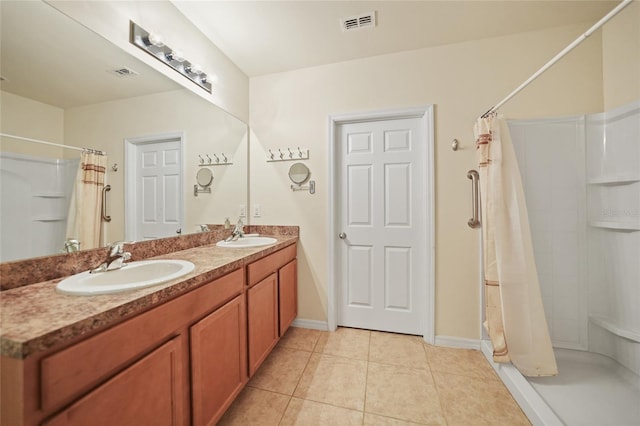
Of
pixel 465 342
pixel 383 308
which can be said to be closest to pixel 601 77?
pixel 465 342

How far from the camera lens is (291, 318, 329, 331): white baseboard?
221 centimetres

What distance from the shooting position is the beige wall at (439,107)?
1776mm

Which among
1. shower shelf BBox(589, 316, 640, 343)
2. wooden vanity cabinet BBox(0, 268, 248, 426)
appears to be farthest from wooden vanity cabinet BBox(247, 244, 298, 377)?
shower shelf BBox(589, 316, 640, 343)

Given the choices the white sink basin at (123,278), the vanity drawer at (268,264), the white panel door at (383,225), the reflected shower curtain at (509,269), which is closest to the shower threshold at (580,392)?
the reflected shower curtain at (509,269)

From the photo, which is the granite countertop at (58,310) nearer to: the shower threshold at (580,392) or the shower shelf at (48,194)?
the shower shelf at (48,194)

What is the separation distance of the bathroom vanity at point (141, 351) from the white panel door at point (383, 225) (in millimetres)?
1045

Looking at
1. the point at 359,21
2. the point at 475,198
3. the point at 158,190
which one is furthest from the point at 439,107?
the point at 158,190

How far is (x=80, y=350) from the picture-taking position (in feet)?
2.03

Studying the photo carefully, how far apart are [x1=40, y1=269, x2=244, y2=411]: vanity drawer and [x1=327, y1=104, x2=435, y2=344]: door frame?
1.30m

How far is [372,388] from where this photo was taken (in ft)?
4.92

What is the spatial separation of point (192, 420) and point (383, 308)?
5.44 ft

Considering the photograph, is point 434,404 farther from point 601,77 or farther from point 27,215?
point 601,77

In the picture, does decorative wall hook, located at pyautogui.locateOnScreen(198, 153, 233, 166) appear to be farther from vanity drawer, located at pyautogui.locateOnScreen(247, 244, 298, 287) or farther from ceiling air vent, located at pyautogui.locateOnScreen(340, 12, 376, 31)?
ceiling air vent, located at pyautogui.locateOnScreen(340, 12, 376, 31)

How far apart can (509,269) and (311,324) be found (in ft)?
5.51
